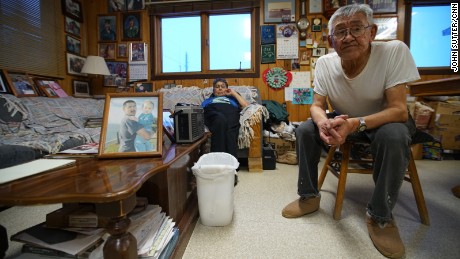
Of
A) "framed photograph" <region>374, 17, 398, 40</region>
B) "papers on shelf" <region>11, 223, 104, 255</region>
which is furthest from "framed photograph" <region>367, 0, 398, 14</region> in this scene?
"papers on shelf" <region>11, 223, 104, 255</region>

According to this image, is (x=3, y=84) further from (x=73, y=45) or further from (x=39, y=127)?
(x=73, y=45)

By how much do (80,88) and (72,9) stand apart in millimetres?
1012

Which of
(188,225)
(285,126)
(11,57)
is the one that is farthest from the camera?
(285,126)

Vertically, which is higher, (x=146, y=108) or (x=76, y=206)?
(x=146, y=108)

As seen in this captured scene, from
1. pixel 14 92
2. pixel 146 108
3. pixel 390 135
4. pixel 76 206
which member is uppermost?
pixel 14 92

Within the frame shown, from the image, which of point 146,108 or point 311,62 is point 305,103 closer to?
point 311,62

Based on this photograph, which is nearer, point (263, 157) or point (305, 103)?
point (263, 157)

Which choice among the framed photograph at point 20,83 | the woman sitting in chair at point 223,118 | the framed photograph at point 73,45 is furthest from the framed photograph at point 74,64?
the woman sitting in chair at point 223,118

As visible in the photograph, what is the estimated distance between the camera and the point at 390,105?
104 cm

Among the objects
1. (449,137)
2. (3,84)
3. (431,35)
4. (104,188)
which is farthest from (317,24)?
(3,84)

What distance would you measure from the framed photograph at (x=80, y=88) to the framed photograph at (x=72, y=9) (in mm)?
830

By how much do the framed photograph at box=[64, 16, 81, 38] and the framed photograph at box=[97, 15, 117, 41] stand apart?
256 millimetres

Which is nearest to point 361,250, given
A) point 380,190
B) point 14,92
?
point 380,190

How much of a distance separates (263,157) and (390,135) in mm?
1331
